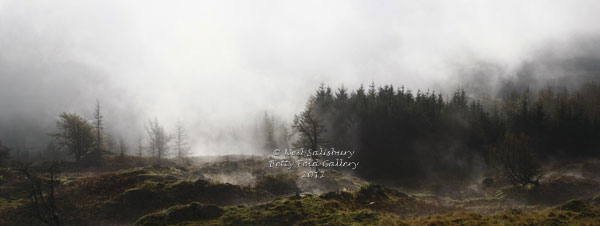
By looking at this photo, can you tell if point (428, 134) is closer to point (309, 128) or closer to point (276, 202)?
point (309, 128)

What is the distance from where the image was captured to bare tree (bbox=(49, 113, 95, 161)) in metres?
53.6

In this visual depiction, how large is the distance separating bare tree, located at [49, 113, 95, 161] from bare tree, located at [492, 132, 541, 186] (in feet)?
209

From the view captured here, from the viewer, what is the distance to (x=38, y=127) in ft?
620

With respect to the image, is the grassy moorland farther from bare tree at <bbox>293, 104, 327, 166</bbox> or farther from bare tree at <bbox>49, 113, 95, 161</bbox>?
bare tree at <bbox>49, 113, 95, 161</bbox>

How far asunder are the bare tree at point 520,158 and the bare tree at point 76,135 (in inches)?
2503

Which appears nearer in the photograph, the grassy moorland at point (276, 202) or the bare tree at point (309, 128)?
the grassy moorland at point (276, 202)

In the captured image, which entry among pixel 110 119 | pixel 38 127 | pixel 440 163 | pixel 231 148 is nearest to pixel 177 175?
pixel 440 163

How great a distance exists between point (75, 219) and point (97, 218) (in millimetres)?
1547

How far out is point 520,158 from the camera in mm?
33000

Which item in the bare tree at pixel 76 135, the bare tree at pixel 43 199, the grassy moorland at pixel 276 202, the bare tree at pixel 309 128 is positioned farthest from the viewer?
the bare tree at pixel 76 135

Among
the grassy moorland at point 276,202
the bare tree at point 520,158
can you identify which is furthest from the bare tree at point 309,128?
the bare tree at point 520,158

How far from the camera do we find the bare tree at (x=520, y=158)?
32.6 m

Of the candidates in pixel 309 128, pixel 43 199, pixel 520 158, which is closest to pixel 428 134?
pixel 520 158

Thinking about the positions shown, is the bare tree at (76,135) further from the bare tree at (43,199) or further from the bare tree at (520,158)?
the bare tree at (520,158)
